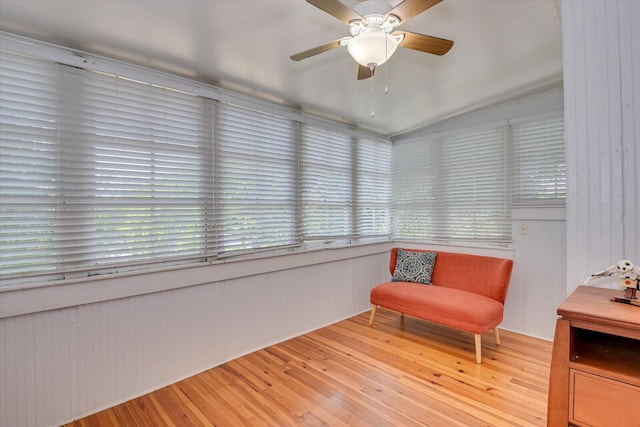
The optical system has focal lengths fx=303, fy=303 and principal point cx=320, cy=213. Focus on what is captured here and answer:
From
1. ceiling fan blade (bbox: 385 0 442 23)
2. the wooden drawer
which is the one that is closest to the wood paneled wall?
the wooden drawer

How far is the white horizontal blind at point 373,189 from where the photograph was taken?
3.75 meters

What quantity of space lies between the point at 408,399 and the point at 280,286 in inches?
55.0

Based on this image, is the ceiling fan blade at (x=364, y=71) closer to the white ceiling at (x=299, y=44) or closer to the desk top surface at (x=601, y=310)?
the white ceiling at (x=299, y=44)

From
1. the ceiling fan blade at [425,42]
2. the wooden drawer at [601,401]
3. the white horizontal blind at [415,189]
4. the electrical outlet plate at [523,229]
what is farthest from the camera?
the white horizontal blind at [415,189]

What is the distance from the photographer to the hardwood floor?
1.84 m

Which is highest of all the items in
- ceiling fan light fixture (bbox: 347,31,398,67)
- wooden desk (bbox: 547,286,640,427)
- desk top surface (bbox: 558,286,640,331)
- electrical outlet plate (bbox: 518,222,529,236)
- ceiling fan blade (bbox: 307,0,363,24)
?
ceiling fan blade (bbox: 307,0,363,24)

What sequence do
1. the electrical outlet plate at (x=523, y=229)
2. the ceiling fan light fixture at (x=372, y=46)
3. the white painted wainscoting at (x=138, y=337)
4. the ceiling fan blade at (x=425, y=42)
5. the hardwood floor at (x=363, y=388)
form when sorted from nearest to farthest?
the ceiling fan light fixture at (x=372, y=46) → the ceiling fan blade at (x=425, y=42) → the white painted wainscoting at (x=138, y=337) → the hardwood floor at (x=363, y=388) → the electrical outlet plate at (x=523, y=229)

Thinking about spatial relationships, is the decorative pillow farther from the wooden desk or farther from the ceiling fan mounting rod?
the ceiling fan mounting rod

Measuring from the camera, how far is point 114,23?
5.36ft

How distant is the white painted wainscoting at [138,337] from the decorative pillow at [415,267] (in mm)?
947

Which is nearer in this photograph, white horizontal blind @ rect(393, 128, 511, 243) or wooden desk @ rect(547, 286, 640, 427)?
wooden desk @ rect(547, 286, 640, 427)

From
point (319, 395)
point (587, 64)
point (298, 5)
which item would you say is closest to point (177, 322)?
point (319, 395)


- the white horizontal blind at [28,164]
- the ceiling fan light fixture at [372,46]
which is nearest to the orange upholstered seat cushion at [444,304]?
the ceiling fan light fixture at [372,46]

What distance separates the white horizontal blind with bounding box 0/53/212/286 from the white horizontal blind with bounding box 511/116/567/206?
9.74 ft
